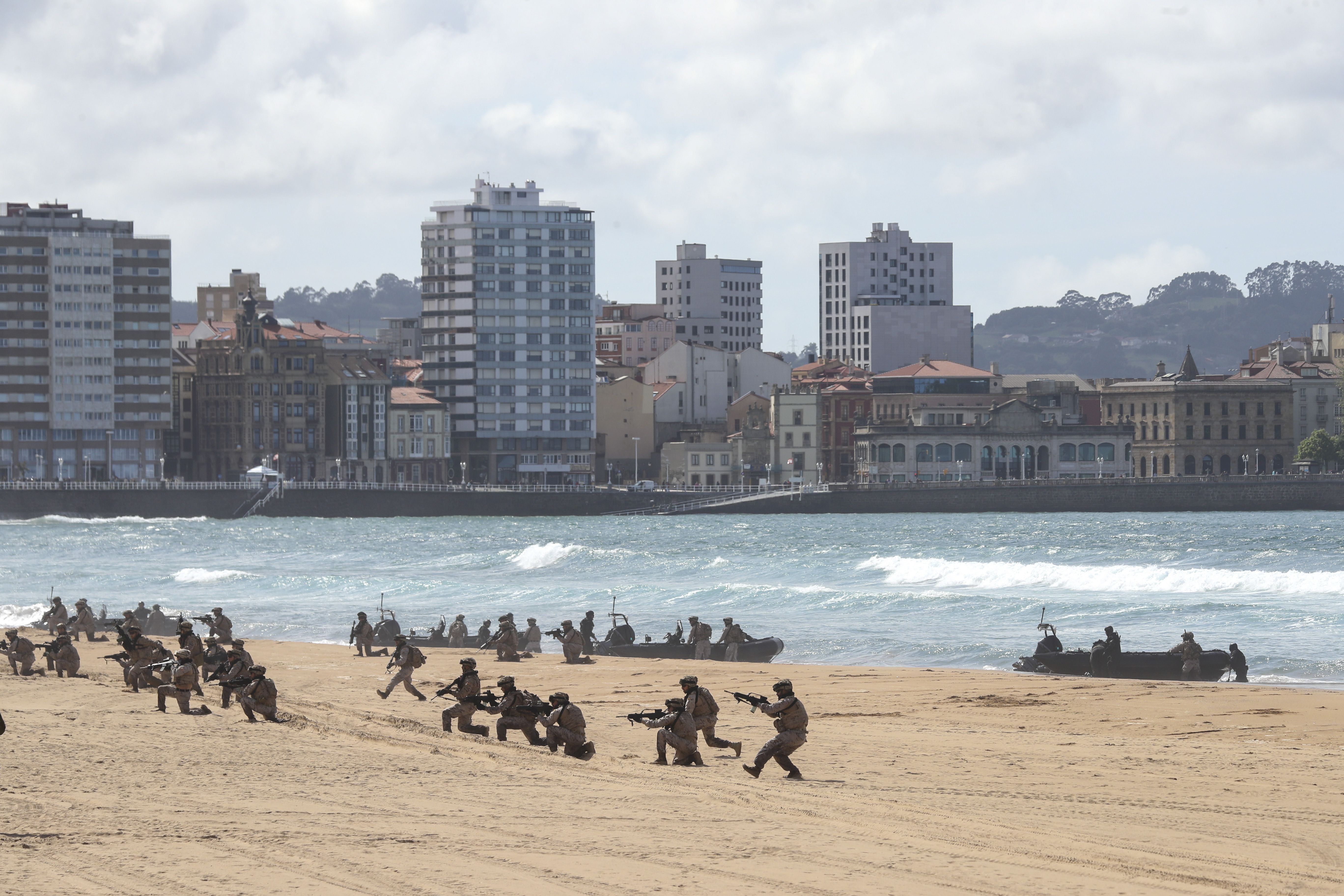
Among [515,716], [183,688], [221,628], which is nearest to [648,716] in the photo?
[515,716]

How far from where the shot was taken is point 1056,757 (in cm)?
2167

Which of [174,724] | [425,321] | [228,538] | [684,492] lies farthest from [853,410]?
[174,724]

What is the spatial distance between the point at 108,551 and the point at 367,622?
5816 cm

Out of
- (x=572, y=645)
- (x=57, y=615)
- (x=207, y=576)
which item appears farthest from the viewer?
(x=207, y=576)

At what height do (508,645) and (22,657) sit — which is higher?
(22,657)

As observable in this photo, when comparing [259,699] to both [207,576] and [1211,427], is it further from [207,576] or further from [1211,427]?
[1211,427]

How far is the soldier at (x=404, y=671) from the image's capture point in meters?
28.4

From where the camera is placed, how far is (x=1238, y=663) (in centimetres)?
3209

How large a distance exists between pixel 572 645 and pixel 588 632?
294cm

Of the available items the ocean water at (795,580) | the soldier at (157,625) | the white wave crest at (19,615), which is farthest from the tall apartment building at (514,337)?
the soldier at (157,625)

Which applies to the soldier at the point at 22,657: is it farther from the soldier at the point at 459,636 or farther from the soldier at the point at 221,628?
the soldier at the point at 459,636

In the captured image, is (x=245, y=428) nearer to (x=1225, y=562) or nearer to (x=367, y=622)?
(x=1225, y=562)

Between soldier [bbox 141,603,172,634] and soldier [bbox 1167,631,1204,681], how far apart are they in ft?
79.6

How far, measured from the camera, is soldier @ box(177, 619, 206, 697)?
2591 centimetres
